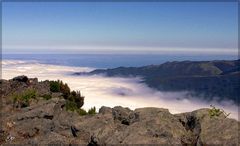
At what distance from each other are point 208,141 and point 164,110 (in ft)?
15.1

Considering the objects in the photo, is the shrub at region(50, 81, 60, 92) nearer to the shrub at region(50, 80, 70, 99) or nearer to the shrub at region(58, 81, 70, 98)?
the shrub at region(50, 80, 70, 99)

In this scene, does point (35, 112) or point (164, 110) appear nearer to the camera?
point (164, 110)

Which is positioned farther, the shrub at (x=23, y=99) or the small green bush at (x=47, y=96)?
the small green bush at (x=47, y=96)

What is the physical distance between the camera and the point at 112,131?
51.5ft

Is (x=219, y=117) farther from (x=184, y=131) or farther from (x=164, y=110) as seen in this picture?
(x=164, y=110)

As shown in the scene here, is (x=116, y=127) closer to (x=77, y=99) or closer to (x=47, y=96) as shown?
(x=47, y=96)

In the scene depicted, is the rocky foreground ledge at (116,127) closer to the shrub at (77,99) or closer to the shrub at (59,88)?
the shrub at (77,99)

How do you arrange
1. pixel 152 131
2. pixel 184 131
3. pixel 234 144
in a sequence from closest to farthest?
pixel 234 144, pixel 152 131, pixel 184 131

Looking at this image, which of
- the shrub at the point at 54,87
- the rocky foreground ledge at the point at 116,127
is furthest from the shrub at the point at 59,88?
the rocky foreground ledge at the point at 116,127

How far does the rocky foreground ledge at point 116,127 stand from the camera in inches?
567

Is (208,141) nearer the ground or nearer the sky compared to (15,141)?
nearer the sky

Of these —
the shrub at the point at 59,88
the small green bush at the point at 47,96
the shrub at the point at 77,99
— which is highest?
the shrub at the point at 59,88

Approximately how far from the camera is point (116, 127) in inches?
648

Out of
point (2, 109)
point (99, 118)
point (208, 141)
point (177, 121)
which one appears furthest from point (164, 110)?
point (2, 109)
